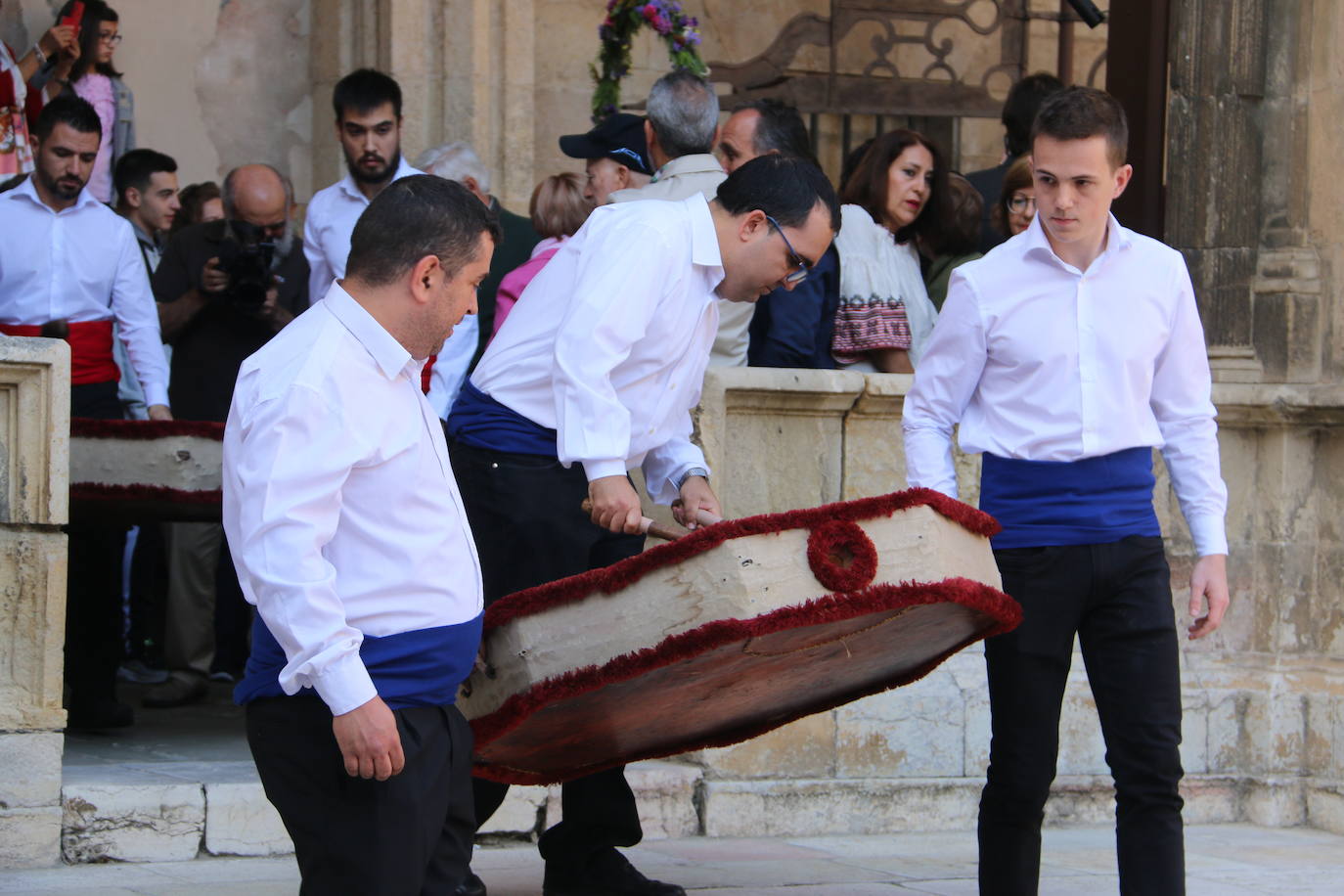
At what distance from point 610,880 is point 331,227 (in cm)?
316

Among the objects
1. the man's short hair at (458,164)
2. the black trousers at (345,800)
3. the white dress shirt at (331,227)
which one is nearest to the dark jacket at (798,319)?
the man's short hair at (458,164)

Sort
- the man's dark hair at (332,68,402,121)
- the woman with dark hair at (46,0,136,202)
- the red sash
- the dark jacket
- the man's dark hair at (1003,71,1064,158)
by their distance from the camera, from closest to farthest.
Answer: the dark jacket
the red sash
the man's dark hair at (332,68,402,121)
the man's dark hair at (1003,71,1064,158)
the woman with dark hair at (46,0,136,202)

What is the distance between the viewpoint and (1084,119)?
13.8ft

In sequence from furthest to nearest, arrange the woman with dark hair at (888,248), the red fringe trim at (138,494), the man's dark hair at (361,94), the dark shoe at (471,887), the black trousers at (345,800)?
the man's dark hair at (361,94) < the woman with dark hair at (888,248) < the red fringe trim at (138,494) < the dark shoe at (471,887) < the black trousers at (345,800)

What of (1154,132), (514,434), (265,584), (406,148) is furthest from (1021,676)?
(406,148)

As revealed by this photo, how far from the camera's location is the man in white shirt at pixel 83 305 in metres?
6.59

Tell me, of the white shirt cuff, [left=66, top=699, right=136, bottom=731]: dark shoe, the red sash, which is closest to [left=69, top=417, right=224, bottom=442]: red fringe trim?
the red sash

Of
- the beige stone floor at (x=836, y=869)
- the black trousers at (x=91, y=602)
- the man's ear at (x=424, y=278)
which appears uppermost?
the man's ear at (x=424, y=278)

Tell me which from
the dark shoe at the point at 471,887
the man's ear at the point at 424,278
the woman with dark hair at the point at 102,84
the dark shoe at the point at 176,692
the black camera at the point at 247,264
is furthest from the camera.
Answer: the woman with dark hair at the point at 102,84

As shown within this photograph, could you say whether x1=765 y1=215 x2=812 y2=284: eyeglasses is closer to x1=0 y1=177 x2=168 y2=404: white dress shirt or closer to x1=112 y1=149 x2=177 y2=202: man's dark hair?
x1=0 y1=177 x2=168 y2=404: white dress shirt

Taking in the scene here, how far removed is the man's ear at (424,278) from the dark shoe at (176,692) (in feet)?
14.8

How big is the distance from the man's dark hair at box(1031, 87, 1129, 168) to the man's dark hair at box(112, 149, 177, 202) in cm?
495

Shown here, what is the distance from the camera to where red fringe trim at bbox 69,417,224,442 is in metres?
6.00

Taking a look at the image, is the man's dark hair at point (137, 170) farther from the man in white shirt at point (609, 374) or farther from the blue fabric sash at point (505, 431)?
the blue fabric sash at point (505, 431)
